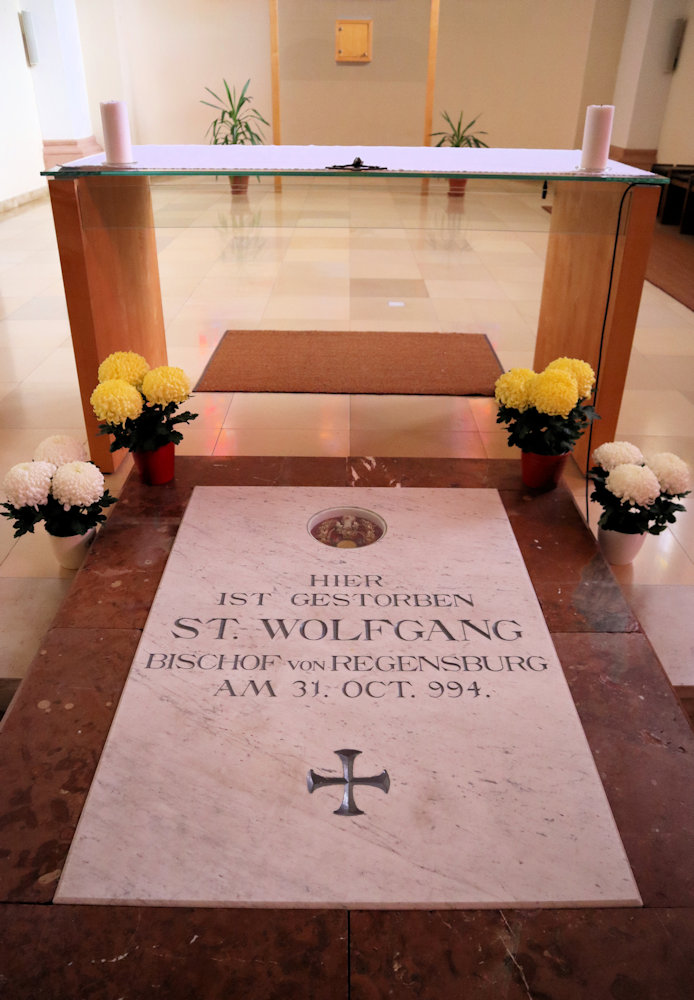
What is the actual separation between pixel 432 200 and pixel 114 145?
1084mm

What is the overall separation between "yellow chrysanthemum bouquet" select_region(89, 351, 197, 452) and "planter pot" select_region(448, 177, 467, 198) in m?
1.09

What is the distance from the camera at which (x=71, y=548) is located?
7.23 feet

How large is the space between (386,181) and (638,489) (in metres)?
1.38

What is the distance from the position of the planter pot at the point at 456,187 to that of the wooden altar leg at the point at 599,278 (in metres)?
0.44

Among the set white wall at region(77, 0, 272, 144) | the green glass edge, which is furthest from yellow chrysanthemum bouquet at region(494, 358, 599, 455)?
white wall at region(77, 0, 272, 144)

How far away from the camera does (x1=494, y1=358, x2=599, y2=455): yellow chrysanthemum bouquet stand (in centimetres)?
230

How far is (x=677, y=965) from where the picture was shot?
1.18 meters

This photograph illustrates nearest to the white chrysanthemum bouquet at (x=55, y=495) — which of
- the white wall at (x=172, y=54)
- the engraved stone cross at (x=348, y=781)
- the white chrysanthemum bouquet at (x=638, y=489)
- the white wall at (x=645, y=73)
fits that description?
the engraved stone cross at (x=348, y=781)

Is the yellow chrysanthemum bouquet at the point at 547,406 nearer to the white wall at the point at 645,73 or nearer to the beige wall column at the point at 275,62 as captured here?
the beige wall column at the point at 275,62

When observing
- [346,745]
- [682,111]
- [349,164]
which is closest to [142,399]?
[349,164]

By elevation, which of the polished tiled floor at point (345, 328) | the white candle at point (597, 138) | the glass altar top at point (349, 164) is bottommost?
the polished tiled floor at point (345, 328)

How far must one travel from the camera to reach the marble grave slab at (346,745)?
1289 millimetres

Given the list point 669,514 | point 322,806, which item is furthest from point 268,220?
point 322,806

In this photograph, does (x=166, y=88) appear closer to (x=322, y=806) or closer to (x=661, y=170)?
(x=661, y=170)
